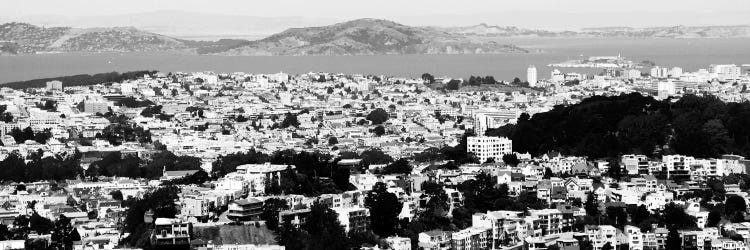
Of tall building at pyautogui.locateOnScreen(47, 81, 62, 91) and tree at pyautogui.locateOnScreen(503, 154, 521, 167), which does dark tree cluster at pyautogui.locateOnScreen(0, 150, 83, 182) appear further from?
tall building at pyautogui.locateOnScreen(47, 81, 62, 91)

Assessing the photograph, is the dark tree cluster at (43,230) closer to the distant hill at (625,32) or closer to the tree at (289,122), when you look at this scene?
the tree at (289,122)

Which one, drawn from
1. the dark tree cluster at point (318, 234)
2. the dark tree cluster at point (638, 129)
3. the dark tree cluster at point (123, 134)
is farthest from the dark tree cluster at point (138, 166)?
the dark tree cluster at point (318, 234)

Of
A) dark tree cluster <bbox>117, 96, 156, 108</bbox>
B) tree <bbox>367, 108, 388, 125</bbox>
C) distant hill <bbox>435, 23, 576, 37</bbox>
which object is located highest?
dark tree cluster <bbox>117, 96, 156, 108</bbox>

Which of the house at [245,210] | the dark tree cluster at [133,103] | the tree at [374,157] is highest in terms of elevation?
the house at [245,210]

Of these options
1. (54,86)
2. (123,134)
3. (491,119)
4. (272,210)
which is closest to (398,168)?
(272,210)

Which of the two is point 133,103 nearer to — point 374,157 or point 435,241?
point 374,157

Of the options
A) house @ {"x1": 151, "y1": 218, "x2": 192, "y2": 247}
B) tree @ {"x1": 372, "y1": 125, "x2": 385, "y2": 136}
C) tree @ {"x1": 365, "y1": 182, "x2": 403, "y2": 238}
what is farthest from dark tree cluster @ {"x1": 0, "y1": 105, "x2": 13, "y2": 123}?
house @ {"x1": 151, "y1": 218, "x2": 192, "y2": 247}

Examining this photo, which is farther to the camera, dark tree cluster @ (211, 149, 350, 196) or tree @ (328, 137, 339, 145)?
tree @ (328, 137, 339, 145)
